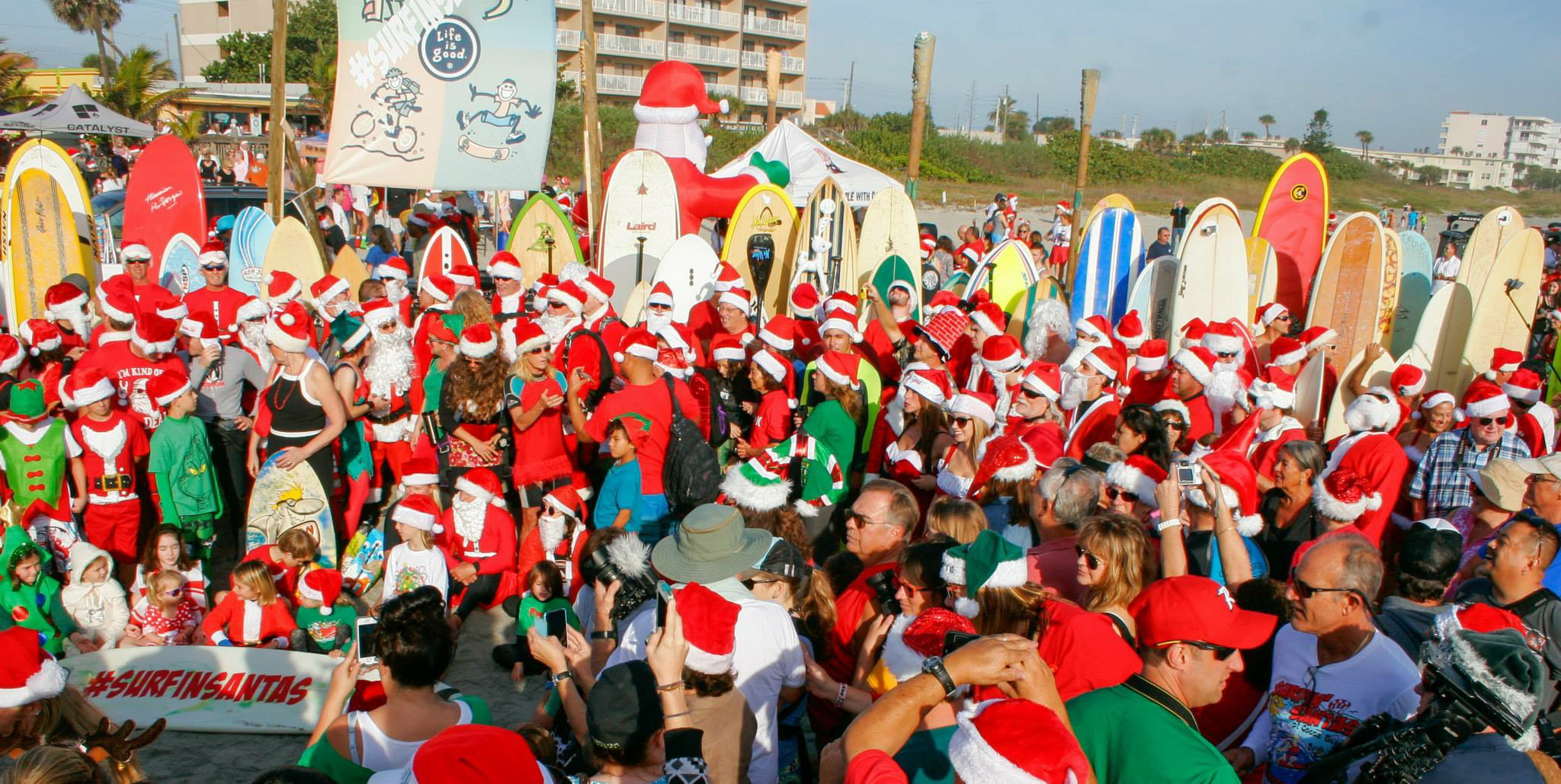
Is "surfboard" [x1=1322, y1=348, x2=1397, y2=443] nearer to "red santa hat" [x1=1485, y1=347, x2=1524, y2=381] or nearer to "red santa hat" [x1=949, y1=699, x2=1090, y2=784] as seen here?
"red santa hat" [x1=1485, y1=347, x2=1524, y2=381]

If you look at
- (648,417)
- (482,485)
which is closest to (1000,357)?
(648,417)

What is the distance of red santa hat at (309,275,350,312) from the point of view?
6500 mm

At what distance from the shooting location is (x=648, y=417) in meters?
4.83

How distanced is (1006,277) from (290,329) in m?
5.76

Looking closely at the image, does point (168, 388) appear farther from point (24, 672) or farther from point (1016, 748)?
point (1016, 748)

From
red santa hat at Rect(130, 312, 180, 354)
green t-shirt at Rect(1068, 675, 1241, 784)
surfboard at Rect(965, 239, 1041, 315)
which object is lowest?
green t-shirt at Rect(1068, 675, 1241, 784)

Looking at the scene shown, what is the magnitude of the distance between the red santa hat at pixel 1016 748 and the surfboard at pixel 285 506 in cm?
434

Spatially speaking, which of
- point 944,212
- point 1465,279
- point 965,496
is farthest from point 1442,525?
point 944,212

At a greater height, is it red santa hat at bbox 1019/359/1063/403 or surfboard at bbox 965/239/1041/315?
surfboard at bbox 965/239/1041/315

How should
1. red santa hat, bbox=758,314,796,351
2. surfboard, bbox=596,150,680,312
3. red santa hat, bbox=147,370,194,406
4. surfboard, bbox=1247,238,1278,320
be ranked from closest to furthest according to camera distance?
red santa hat, bbox=147,370,194,406, red santa hat, bbox=758,314,796,351, surfboard, bbox=1247,238,1278,320, surfboard, bbox=596,150,680,312

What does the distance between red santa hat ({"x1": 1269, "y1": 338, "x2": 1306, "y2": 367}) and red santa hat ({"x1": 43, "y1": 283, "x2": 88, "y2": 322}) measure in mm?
7757

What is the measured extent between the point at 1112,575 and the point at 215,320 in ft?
19.9

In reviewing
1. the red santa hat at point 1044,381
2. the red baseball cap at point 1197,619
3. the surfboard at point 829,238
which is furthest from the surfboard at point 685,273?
the red baseball cap at point 1197,619

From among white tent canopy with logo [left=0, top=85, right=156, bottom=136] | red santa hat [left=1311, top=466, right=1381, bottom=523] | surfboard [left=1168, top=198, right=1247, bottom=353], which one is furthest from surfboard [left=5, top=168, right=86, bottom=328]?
white tent canopy with logo [left=0, top=85, right=156, bottom=136]
